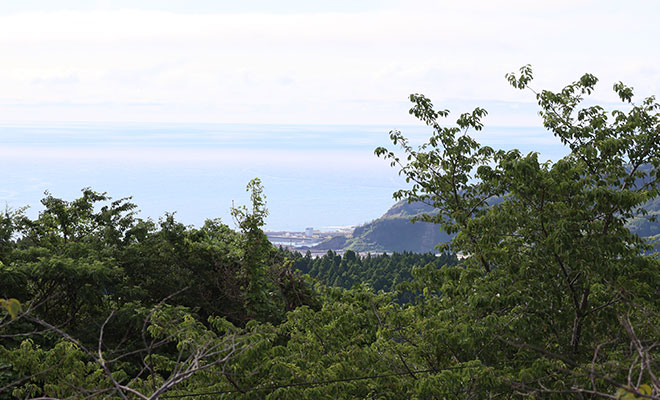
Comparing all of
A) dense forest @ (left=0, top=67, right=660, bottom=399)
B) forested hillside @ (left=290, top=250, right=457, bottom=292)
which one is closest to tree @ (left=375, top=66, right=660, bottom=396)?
dense forest @ (left=0, top=67, right=660, bottom=399)

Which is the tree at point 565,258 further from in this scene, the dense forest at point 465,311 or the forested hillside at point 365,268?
the forested hillside at point 365,268

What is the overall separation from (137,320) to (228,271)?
14.7 ft

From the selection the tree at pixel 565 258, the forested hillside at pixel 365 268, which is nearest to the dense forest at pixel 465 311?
the tree at pixel 565 258

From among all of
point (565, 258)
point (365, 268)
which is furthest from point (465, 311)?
point (365, 268)

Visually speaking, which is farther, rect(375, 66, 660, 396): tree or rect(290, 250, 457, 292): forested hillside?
rect(290, 250, 457, 292): forested hillside

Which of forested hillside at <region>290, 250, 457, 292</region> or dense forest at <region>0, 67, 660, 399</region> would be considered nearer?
dense forest at <region>0, 67, 660, 399</region>

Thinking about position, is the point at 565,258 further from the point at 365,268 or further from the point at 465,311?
the point at 365,268

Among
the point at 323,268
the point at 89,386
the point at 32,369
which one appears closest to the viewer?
the point at 89,386

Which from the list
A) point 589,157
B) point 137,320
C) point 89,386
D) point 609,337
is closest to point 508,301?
point 609,337

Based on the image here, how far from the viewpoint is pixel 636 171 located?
9875 mm

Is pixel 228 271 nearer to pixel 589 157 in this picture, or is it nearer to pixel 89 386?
pixel 89 386

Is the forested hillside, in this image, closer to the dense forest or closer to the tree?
the dense forest

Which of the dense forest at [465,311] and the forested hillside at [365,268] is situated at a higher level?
the dense forest at [465,311]

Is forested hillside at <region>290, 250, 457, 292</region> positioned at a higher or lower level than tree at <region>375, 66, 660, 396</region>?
lower
